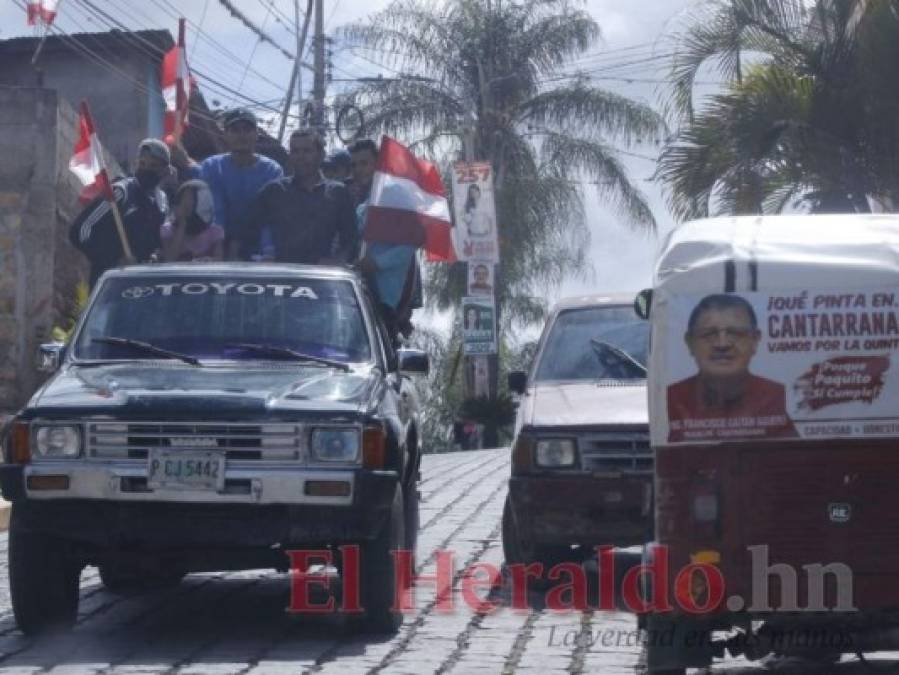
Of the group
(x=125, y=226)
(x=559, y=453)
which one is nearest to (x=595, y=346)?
(x=559, y=453)

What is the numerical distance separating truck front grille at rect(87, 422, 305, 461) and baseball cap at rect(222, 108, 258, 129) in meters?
4.87

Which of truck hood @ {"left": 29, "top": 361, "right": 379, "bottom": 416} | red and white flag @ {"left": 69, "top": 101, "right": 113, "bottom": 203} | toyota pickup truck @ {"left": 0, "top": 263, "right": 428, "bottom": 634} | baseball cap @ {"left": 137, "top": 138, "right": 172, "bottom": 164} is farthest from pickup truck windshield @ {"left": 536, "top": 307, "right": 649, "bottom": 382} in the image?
red and white flag @ {"left": 69, "top": 101, "right": 113, "bottom": 203}

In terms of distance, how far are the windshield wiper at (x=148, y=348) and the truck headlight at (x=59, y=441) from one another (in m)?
0.88

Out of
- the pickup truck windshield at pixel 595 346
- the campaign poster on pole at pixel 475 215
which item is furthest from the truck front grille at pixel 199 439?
the campaign poster on pole at pixel 475 215

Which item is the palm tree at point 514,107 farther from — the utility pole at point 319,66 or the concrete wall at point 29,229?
the concrete wall at point 29,229

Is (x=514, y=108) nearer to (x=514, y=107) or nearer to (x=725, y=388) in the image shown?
(x=514, y=107)

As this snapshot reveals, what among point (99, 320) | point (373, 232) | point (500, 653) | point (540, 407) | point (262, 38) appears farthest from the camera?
point (262, 38)

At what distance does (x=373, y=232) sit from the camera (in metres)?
12.7

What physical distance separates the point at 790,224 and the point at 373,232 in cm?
572

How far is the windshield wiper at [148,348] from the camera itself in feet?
30.4

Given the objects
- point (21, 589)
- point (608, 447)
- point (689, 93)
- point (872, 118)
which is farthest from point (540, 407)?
point (689, 93)

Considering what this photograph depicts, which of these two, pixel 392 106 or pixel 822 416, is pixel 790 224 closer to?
pixel 822 416

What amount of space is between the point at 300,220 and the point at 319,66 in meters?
26.8

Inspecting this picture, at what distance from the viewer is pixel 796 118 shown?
17.6 m
